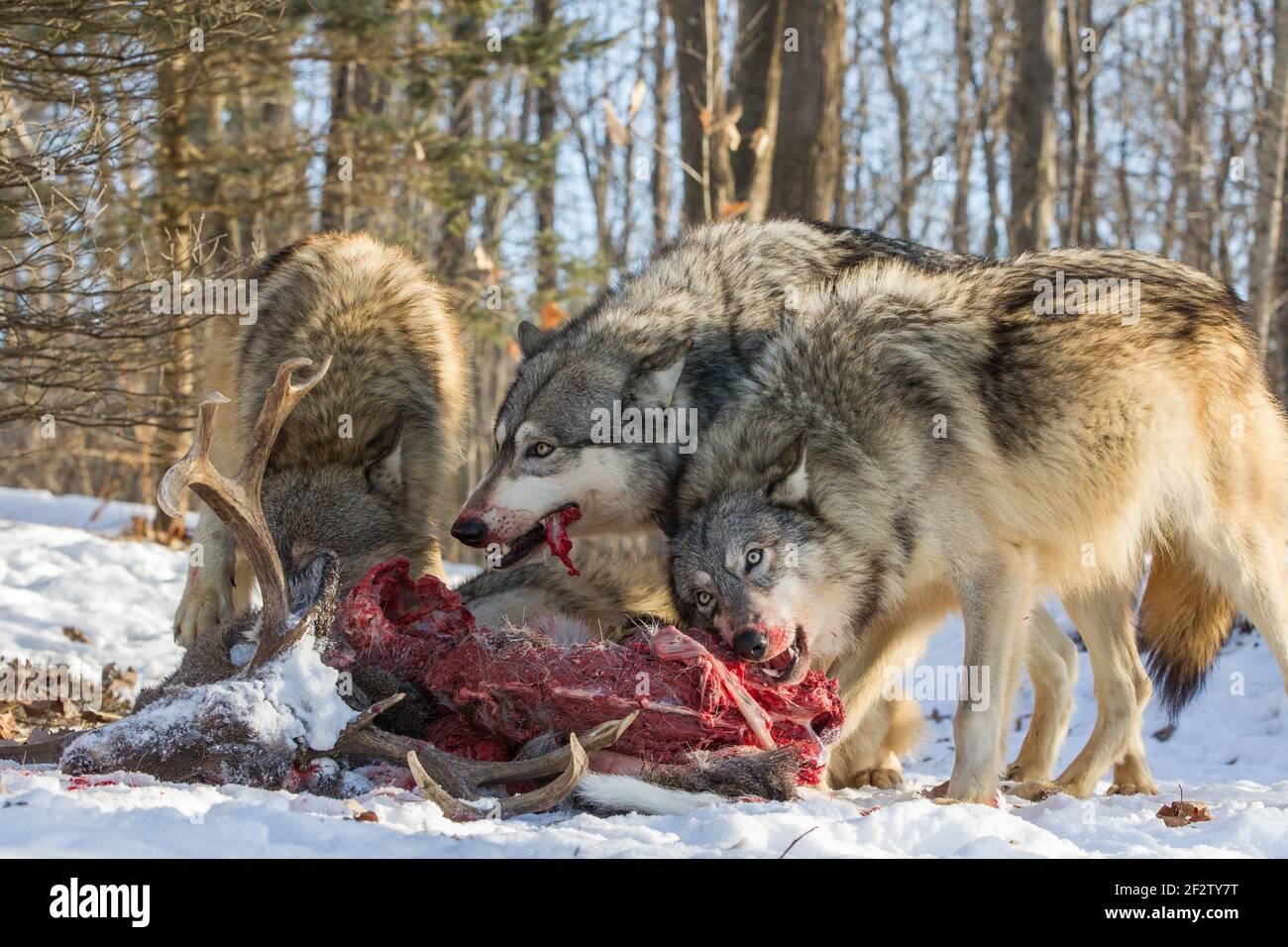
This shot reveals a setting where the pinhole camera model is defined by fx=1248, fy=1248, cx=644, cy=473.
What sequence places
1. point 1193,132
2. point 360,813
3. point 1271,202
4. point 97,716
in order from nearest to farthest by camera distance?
1. point 360,813
2. point 97,716
3. point 1271,202
4. point 1193,132

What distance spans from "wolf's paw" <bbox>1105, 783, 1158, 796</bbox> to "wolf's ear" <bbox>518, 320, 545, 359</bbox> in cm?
354

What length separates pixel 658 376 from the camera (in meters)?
5.92

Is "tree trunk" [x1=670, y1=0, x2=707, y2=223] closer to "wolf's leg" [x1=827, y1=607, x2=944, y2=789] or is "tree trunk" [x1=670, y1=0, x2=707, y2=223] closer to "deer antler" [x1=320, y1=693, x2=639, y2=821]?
"wolf's leg" [x1=827, y1=607, x2=944, y2=789]

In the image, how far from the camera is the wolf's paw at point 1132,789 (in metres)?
5.85

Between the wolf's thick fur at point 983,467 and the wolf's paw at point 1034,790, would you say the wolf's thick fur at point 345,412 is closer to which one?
the wolf's thick fur at point 983,467

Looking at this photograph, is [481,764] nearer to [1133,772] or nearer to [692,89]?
[1133,772]

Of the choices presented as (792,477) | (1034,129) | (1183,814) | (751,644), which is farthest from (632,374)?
(1034,129)

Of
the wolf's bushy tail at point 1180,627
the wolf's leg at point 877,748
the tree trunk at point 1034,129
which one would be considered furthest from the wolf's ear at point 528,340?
the tree trunk at point 1034,129

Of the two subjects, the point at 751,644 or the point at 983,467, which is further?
the point at 983,467

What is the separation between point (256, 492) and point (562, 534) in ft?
5.46

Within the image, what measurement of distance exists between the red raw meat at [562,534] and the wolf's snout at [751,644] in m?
1.09

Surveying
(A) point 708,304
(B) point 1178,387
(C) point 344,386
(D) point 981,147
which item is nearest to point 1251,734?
(B) point 1178,387

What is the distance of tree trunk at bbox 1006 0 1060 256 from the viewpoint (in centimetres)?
1352

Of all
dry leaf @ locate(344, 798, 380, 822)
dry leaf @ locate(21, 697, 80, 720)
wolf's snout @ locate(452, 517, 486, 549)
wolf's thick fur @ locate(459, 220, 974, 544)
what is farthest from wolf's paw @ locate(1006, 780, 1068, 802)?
dry leaf @ locate(21, 697, 80, 720)
